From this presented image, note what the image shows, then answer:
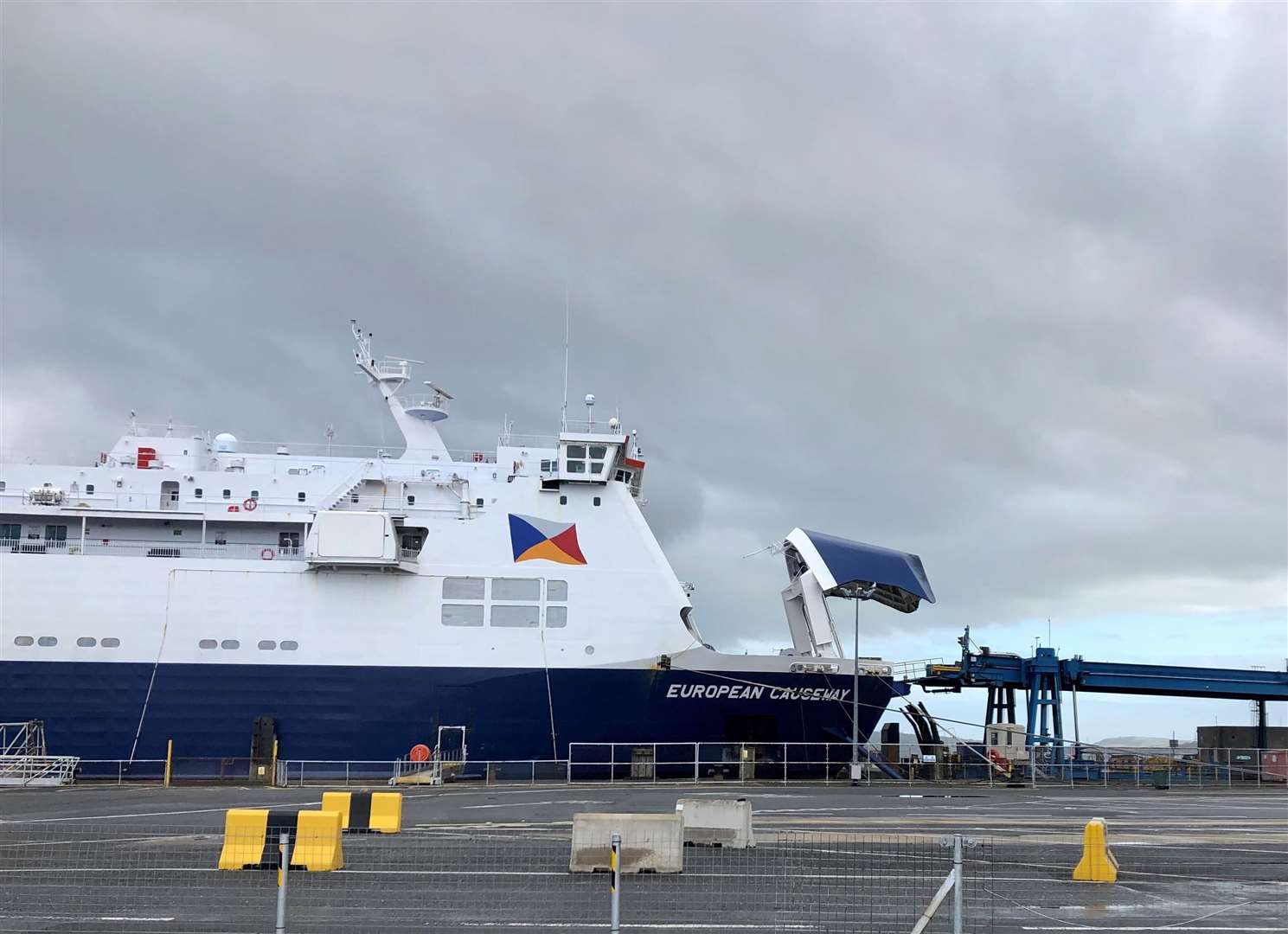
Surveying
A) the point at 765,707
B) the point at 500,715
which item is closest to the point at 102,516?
the point at 500,715

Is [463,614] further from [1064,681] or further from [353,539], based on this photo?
[1064,681]

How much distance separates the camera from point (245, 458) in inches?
1410

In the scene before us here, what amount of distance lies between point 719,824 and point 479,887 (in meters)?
4.27

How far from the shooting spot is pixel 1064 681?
1645 inches

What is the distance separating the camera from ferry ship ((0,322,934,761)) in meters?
32.3

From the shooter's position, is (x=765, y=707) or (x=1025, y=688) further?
(x=1025, y=688)

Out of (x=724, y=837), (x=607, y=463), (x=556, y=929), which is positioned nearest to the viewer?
(x=556, y=929)

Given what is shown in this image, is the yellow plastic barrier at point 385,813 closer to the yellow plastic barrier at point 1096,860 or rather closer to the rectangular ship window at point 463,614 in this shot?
the yellow plastic barrier at point 1096,860

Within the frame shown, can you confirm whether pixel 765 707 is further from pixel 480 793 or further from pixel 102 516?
pixel 102 516

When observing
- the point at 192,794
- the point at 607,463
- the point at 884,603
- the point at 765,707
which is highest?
the point at 607,463

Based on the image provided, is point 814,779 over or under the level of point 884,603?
under

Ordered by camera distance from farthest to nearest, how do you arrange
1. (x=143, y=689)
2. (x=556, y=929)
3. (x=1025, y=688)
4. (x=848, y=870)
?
(x=1025, y=688), (x=143, y=689), (x=848, y=870), (x=556, y=929)

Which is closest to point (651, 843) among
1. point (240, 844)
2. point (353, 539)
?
point (240, 844)

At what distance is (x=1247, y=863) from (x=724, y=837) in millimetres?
7933
